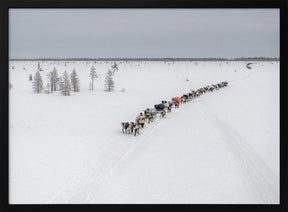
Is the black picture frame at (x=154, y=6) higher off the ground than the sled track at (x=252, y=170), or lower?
higher

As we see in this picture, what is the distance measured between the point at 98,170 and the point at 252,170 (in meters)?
4.41

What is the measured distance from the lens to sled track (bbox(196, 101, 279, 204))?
619 cm

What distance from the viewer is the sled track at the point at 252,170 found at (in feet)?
20.3

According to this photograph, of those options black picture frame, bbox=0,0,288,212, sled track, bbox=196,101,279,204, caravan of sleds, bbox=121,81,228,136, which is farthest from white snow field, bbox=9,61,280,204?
caravan of sleds, bbox=121,81,228,136

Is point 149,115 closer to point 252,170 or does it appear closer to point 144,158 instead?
point 144,158

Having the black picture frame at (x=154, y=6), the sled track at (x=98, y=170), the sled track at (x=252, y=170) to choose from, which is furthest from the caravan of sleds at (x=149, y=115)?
the black picture frame at (x=154, y=6)

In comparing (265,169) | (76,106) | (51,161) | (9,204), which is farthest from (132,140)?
(76,106)

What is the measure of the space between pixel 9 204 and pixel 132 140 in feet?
24.8

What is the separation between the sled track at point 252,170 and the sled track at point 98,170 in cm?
343

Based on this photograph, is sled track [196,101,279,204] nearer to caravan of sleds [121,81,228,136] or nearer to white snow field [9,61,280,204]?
white snow field [9,61,280,204]

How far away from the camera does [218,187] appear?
275 inches

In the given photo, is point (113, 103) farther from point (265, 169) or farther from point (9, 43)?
point (9, 43)

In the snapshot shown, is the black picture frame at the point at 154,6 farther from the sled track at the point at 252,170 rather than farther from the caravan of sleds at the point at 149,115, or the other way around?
the caravan of sleds at the point at 149,115

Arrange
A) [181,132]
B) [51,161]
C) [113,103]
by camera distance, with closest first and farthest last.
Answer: [51,161]
[181,132]
[113,103]
